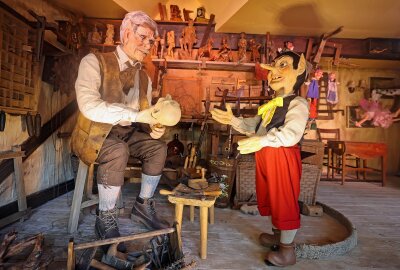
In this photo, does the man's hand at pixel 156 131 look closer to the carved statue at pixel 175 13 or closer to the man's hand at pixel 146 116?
the man's hand at pixel 146 116

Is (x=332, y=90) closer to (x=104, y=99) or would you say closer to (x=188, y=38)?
(x=188, y=38)

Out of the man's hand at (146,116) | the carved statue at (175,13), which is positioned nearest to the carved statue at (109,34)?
the carved statue at (175,13)

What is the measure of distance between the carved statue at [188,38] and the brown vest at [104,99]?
9.40ft

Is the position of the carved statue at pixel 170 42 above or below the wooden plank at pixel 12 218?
above

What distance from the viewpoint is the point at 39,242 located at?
1.75m

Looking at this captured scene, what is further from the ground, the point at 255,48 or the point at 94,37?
the point at 255,48

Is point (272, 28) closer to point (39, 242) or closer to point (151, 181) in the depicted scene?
point (151, 181)

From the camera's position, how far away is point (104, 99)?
7.14 ft

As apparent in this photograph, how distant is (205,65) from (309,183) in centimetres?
284

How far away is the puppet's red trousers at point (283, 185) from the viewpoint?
1.91m

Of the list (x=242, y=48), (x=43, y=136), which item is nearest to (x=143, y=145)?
(x=43, y=136)

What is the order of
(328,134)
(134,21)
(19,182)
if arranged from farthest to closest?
(328,134) < (19,182) < (134,21)

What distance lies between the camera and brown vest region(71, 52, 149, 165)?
2.11 metres

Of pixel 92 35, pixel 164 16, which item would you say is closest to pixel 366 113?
pixel 164 16
